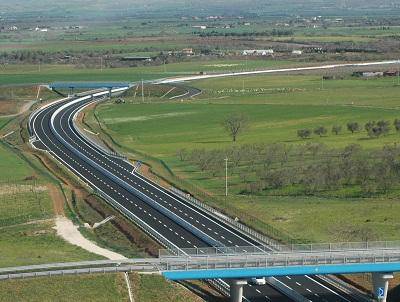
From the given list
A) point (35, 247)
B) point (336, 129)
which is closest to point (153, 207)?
point (35, 247)

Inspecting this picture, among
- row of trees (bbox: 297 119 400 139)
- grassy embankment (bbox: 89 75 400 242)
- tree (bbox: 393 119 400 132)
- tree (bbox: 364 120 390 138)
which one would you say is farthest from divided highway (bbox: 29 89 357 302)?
tree (bbox: 393 119 400 132)

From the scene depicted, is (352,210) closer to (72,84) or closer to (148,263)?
(148,263)

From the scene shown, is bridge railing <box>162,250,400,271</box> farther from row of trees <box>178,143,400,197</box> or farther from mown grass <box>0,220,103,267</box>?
row of trees <box>178,143,400,197</box>

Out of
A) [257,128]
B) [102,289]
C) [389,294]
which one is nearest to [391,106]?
[257,128]

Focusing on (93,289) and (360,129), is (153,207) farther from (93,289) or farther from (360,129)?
(360,129)

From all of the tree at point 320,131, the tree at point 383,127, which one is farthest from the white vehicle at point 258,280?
the tree at point 320,131

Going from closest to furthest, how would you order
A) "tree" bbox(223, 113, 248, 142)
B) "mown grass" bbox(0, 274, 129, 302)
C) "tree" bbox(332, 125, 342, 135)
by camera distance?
1. "mown grass" bbox(0, 274, 129, 302)
2. "tree" bbox(332, 125, 342, 135)
3. "tree" bbox(223, 113, 248, 142)
